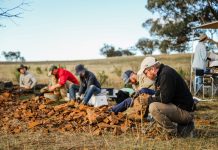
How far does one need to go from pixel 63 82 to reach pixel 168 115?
5.29 m

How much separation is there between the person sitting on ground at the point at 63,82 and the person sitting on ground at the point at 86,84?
1.99 feet

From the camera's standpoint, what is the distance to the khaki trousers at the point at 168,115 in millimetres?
6125

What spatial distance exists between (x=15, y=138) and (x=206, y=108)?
516 cm

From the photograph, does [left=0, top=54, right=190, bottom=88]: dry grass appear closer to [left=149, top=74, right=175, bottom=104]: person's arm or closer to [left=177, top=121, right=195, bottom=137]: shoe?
[left=177, top=121, right=195, bottom=137]: shoe

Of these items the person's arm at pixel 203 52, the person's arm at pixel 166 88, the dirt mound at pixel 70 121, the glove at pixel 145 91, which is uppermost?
the person's arm at pixel 203 52

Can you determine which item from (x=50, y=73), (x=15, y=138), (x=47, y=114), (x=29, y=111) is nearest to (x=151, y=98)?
(x=15, y=138)

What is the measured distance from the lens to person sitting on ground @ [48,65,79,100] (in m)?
10.7

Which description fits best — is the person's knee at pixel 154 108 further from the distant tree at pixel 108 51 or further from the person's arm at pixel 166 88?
the distant tree at pixel 108 51

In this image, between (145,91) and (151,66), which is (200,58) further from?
(151,66)

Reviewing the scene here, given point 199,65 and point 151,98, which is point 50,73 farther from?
point 151,98

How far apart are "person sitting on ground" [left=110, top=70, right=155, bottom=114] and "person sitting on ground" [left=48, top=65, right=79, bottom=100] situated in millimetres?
1873

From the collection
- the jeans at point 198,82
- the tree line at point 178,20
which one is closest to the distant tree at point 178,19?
the tree line at point 178,20

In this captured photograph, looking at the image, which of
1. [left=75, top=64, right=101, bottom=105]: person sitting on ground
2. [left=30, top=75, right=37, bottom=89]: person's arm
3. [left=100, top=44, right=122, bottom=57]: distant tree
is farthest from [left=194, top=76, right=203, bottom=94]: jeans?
[left=100, top=44, right=122, bottom=57]: distant tree

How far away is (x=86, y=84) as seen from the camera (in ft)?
32.9
